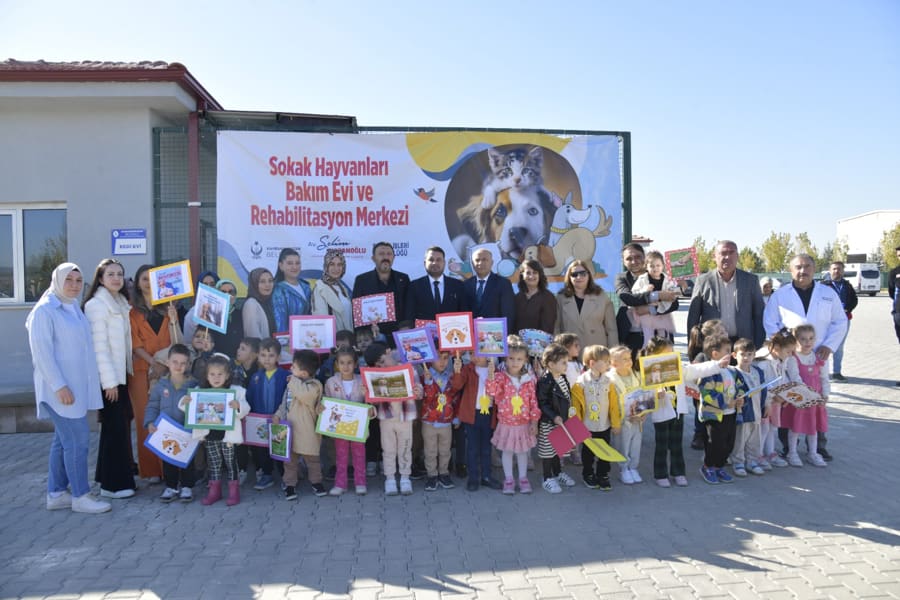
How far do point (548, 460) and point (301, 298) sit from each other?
2.94 meters

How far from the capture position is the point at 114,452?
192 inches

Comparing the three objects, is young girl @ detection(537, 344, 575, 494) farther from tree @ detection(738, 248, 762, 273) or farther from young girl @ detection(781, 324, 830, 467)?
tree @ detection(738, 248, 762, 273)

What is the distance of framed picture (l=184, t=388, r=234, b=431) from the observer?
4.72 meters

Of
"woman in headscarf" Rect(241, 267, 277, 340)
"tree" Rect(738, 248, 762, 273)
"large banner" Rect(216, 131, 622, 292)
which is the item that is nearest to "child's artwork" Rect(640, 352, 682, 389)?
"large banner" Rect(216, 131, 622, 292)

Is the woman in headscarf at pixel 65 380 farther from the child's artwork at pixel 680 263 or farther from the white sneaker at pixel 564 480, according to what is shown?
the child's artwork at pixel 680 263

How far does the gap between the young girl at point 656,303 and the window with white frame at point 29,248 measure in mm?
7055

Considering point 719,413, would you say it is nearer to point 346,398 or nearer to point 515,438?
point 515,438

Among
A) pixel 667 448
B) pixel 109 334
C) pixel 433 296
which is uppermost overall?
pixel 433 296

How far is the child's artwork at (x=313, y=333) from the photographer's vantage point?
5246mm

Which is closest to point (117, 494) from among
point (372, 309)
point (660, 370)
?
point (372, 309)

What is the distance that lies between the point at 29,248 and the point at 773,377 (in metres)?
8.77

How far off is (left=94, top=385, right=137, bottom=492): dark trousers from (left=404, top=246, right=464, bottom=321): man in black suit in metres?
2.67

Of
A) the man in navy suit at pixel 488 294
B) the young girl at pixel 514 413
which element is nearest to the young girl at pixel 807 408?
the young girl at pixel 514 413

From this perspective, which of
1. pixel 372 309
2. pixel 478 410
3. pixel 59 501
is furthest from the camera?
pixel 372 309
